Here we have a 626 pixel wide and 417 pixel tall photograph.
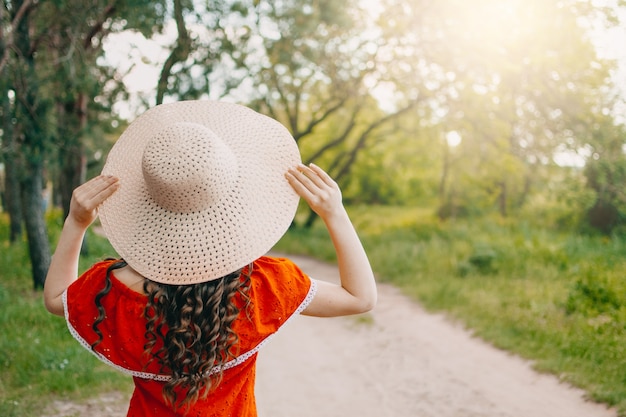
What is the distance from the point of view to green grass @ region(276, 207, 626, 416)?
4.88 metres

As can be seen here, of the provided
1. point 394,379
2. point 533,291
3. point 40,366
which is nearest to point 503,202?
point 533,291

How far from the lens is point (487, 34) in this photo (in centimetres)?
968

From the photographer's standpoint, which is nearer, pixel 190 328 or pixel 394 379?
pixel 190 328

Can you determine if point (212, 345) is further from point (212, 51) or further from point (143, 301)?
point (212, 51)

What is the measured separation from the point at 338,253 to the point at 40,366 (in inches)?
144

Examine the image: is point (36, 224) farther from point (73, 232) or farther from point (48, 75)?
point (73, 232)

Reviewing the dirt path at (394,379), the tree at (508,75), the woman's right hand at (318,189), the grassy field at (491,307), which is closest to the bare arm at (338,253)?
the woman's right hand at (318,189)

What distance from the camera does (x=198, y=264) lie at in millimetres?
1482

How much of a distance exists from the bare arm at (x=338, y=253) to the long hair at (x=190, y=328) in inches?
9.5

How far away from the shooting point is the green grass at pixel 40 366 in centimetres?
397

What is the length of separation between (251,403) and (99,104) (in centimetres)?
741

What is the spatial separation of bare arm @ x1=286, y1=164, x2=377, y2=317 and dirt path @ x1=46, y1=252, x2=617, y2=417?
2.82 metres

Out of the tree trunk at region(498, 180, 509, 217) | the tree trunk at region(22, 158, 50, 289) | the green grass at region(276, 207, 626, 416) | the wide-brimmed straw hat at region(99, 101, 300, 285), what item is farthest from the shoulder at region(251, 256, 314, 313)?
the tree trunk at region(498, 180, 509, 217)

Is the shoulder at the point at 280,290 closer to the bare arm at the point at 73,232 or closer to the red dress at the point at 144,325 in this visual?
the red dress at the point at 144,325
